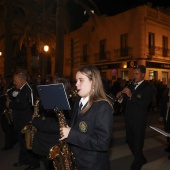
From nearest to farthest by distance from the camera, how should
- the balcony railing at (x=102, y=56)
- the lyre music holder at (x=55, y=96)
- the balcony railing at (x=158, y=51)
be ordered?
the lyre music holder at (x=55, y=96) → the balcony railing at (x=158, y=51) → the balcony railing at (x=102, y=56)

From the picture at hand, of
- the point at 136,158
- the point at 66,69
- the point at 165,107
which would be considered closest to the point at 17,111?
the point at 136,158

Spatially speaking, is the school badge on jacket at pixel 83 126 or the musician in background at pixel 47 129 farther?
the musician in background at pixel 47 129

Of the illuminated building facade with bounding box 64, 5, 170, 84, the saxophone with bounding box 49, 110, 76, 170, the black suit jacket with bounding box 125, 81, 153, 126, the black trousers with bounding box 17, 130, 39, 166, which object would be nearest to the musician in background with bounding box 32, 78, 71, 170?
the saxophone with bounding box 49, 110, 76, 170

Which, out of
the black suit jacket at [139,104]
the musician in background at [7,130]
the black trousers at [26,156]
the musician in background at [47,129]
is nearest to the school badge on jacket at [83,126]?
the musician in background at [47,129]

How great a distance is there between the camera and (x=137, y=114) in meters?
5.48

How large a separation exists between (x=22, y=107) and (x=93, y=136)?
305cm

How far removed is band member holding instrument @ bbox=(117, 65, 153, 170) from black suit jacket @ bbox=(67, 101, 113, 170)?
8.44 ft

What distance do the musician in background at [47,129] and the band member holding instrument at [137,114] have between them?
5.86 ft

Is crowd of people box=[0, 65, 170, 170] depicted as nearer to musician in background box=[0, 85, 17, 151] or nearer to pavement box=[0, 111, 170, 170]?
musician in background box=[0, 85, 17, 151]

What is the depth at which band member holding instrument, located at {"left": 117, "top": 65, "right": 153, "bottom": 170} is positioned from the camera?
17.7 ft

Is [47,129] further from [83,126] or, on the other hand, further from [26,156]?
[26,156]

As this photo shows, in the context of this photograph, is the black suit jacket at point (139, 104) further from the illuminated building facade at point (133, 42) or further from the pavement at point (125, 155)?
the illuminated building facade at point (133, 42)

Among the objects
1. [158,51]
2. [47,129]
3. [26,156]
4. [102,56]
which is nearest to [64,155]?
[47,129]

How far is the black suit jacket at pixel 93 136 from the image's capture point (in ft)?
8.90
